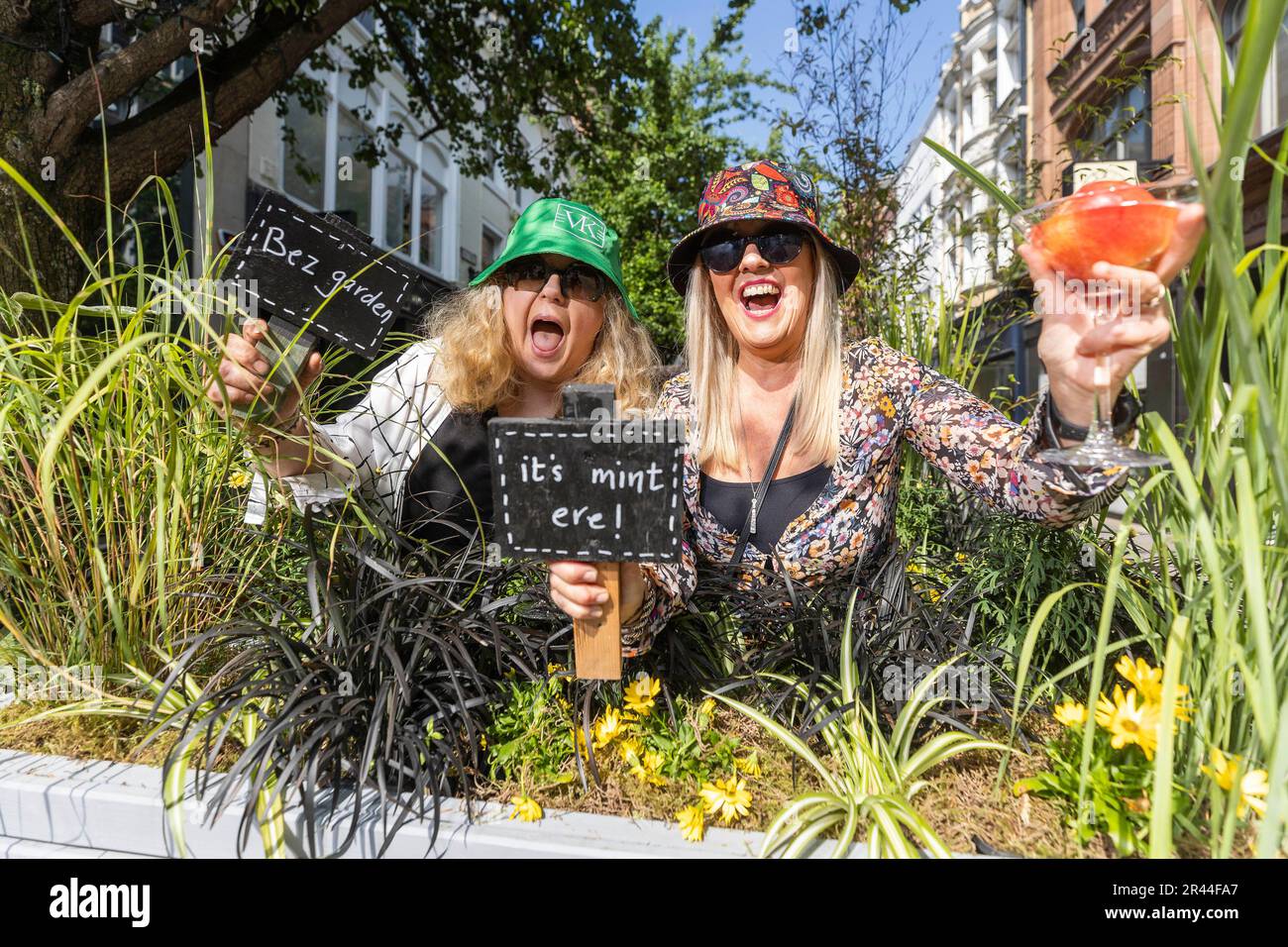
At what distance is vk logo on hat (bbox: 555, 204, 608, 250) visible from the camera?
1.98 m

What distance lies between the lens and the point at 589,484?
43.3 inches

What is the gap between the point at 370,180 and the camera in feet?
37.5

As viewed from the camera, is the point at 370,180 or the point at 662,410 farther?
the point at 370,180

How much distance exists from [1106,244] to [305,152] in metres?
10.8

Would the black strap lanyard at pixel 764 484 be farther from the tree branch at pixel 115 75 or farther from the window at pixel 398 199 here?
the window at pixel 398 199

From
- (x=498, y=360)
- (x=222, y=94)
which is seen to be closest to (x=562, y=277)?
(x=498, y=360)

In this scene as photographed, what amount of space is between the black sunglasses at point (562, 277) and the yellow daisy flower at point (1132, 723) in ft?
4.95

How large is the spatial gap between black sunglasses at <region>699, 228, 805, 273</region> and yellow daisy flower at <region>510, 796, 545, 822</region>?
1.18 meters

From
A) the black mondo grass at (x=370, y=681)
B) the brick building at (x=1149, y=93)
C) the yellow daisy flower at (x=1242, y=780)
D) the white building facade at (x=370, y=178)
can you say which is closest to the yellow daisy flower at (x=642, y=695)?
the black mondo grass at (x=370, y=681)

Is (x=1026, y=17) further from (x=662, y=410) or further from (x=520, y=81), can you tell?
(x=662, y=410)

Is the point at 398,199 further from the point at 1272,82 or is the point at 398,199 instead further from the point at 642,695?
the point at 642,695

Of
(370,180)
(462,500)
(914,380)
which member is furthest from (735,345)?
(370,180)

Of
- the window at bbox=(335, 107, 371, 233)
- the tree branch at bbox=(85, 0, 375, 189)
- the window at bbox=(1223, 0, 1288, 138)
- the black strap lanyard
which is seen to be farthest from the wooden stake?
the window at bbox=(1223, 0, 1288, 138)
